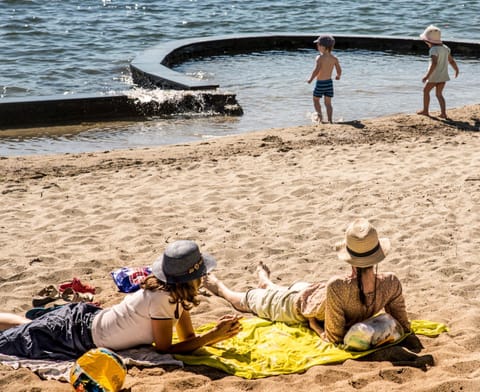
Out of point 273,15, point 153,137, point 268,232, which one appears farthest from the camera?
point 273,15

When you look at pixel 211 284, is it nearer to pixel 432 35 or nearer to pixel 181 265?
pixel 181 265

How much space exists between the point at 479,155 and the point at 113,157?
169 inches

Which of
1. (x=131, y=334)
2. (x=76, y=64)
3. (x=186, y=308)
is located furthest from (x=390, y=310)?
(x=76, y=64)

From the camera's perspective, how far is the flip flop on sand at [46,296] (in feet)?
18.5

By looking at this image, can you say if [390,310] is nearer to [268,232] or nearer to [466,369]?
[466,369]

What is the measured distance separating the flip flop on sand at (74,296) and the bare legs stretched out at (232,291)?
0.86 m

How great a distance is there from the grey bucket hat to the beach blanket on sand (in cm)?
54

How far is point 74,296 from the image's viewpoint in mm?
5648

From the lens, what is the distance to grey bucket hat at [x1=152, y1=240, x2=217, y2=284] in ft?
14.8

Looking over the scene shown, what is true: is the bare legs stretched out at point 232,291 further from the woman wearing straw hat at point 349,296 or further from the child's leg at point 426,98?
the child's leg at point 426,98

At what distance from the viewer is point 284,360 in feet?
15.7

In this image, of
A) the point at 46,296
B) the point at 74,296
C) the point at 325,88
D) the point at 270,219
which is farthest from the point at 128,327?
the point at 325,88

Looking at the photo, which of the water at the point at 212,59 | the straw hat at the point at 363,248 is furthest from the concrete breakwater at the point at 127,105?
the straw hat at the point at 363,248

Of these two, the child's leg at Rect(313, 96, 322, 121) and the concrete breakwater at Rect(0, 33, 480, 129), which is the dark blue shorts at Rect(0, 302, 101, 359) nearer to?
the child's leg at Rect(313, 96, 322, 121)
